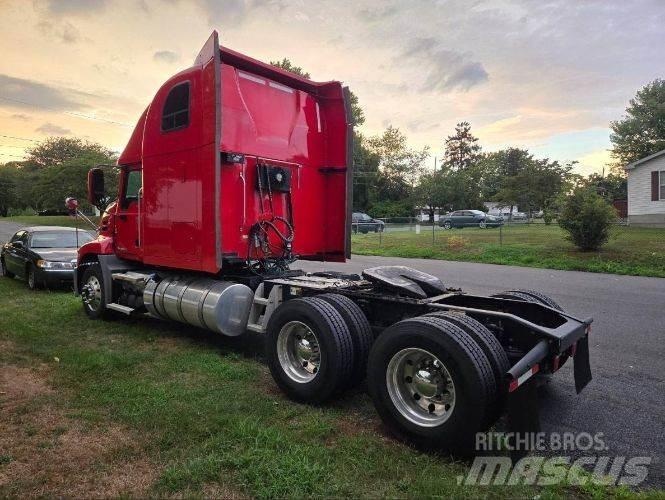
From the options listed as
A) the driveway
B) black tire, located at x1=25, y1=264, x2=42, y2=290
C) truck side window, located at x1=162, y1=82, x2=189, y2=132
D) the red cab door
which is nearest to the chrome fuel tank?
the red cab door

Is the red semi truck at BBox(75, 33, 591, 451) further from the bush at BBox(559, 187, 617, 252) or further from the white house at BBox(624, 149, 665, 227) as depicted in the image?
the white house at BBox(624, 149, 665, 227)

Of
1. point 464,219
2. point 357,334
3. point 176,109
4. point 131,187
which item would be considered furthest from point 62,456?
point 464,219

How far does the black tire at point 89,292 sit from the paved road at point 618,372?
6.26 meters

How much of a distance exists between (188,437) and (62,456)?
0.84 metres

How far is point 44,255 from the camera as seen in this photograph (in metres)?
11.0

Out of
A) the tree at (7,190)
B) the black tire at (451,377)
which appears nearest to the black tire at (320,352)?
the black tire at (451,377)

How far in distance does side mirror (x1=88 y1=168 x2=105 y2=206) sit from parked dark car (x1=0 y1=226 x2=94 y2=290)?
10.9ft

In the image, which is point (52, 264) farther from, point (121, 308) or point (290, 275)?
point (290, 275)

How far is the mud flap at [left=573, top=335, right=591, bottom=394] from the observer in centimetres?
410

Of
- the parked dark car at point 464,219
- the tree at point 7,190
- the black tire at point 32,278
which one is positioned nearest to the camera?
the black tire at point 32,278

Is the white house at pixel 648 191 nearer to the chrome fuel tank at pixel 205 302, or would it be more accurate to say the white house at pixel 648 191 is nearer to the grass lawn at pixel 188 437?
the chrome fuel tank at pixel 205 302

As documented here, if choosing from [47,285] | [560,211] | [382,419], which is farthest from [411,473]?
[560,211]

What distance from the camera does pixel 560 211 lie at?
16.8m

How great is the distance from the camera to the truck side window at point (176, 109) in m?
5.95
